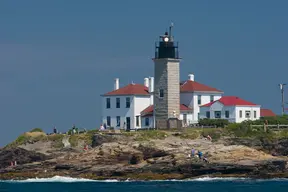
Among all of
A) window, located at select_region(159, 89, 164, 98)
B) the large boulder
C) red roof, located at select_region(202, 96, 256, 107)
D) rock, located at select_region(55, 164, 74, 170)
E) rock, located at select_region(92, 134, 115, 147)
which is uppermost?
window, located at select_region(159, 89, 164, 98)

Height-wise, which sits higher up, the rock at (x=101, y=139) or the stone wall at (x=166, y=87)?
the stone wall at (x=166, y=87)

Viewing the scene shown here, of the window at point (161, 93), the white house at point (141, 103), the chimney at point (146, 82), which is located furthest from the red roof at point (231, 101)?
the chimney at point (146, 82)

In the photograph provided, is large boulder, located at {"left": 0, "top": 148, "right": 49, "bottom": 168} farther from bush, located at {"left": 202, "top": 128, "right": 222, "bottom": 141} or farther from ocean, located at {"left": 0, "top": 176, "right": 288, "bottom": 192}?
bush, located at {"left": 202, "top": 128, "right": 222, "bottom": 141}

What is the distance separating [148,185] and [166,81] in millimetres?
14637

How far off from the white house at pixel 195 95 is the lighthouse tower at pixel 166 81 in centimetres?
291

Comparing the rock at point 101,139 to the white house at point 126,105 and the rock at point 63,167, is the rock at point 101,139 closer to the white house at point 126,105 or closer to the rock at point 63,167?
the rock at point 63,167

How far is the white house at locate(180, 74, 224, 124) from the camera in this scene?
74.2m

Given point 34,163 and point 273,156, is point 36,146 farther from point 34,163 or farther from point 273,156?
point 273,156

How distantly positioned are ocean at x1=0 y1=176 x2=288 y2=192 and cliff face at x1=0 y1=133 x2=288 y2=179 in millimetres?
889

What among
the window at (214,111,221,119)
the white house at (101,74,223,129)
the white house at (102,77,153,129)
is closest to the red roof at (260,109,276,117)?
the white house at (101,74,223,129)

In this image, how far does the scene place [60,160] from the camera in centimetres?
6538

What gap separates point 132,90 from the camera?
75.0 meters

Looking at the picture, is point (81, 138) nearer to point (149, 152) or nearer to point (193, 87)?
point (149, 152)

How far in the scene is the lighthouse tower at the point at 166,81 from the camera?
7062 centimetres
